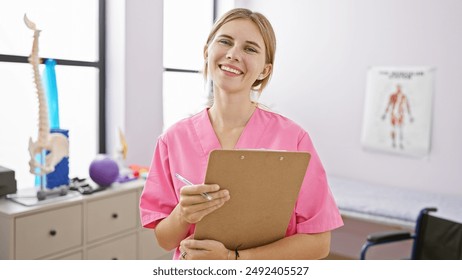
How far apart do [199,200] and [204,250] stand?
143 millimetres

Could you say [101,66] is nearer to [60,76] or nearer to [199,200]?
[60,76]

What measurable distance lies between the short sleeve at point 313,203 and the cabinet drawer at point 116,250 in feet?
4.85

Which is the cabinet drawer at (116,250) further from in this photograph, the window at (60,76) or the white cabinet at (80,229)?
the window at (60,76)

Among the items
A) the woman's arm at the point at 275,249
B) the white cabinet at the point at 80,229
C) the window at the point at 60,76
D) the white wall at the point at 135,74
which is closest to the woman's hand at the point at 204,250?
the woman's arm at the point at 275,249

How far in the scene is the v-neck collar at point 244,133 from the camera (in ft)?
3.34

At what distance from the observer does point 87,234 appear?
2096mm

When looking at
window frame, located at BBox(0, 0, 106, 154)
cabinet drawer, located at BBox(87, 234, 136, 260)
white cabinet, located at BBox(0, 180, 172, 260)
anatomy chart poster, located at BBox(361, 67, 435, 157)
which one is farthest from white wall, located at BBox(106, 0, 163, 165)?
anatomy chart poster, located at BBox(361, 67, 435, 157)

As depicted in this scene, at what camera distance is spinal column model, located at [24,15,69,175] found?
0.62 m

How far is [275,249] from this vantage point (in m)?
0.93

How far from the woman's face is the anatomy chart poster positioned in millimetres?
2457

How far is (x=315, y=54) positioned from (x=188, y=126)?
2647mm

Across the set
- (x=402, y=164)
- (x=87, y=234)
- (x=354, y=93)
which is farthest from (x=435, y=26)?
(x=87, y=234)

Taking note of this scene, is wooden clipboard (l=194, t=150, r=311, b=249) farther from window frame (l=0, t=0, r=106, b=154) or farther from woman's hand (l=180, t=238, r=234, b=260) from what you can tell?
window frame (l=0, t=0, r=106, b=154)

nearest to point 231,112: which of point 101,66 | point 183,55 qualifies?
point 101,66
